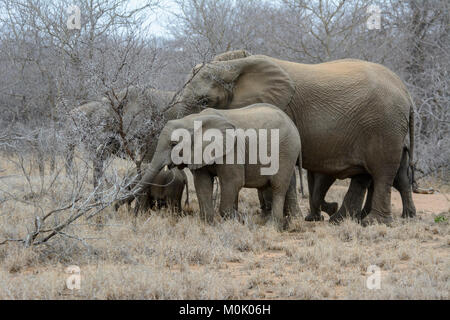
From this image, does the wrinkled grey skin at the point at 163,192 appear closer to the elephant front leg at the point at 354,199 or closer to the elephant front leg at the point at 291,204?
the elephant front leg at the point at 291,204

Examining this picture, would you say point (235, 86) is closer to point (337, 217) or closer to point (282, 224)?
point (282, 224)

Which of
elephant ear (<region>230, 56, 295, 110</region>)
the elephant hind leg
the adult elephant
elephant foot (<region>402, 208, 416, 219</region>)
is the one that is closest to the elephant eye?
elephant ear (<region>230, 56, 295, 110</region>)

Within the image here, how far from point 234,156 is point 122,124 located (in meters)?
1.76

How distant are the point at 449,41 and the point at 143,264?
36.9ft

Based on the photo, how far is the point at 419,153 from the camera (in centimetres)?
1211

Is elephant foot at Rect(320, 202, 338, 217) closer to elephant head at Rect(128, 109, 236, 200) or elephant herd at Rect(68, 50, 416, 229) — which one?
elephant herd at Rect(68, 50, 416, 229)

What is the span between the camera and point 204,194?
22.8 feet

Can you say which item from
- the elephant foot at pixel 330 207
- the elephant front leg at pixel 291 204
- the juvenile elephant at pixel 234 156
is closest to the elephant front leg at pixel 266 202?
the elephant front leg at pixel 291 204

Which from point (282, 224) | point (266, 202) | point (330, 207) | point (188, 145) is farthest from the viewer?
point (330, 207)

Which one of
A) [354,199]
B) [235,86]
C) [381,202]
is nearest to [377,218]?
[381,202]

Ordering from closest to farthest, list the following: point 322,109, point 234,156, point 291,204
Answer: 1. point 234,156
2. point 291,204
3. point 322,109
